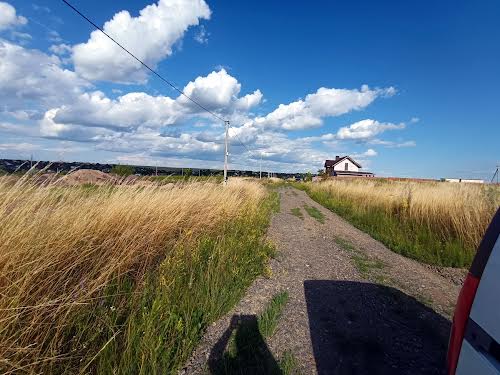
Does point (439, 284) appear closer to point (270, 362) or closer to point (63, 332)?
point (270, 362)

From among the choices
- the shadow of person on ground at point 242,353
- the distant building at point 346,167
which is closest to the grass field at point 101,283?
the shadow of person on ground at point 242,353

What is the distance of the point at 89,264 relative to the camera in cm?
325

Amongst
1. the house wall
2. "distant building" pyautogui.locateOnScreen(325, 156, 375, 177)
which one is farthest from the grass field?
the house wall

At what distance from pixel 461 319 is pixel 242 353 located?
2060mm

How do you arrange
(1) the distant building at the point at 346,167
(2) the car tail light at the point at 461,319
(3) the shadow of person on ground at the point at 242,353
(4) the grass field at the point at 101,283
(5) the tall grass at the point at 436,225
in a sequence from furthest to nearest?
1. (1) the distant building at the point at 346,167
2. (5) the tall grass at the point at 436,225
3. (3) the shadow of person on ground at the point at 242,353
4. (4) the grass field at the point at 101,283
5. (2) the car tail light at the point at 461,319

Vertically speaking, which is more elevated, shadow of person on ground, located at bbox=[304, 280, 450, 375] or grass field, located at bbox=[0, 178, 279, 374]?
grass field, located at bbox=[0, 178, 279, 374]

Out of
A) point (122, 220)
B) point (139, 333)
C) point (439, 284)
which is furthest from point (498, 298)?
point (439, 284)

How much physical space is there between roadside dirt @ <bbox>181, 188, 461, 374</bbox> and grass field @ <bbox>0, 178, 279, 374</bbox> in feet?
1.16

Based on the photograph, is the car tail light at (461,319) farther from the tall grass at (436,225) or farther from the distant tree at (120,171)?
the distant tree at (120,171)

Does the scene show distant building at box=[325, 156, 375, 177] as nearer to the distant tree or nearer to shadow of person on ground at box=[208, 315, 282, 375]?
the distant tree

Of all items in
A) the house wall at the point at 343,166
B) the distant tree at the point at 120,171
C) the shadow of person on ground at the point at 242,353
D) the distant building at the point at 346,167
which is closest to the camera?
the shadow of person on ground at the point at 242,353

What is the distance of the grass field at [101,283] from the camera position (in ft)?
7.46

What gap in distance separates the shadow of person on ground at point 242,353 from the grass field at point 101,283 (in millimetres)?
258

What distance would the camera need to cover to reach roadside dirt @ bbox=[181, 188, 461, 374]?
2881 mm
